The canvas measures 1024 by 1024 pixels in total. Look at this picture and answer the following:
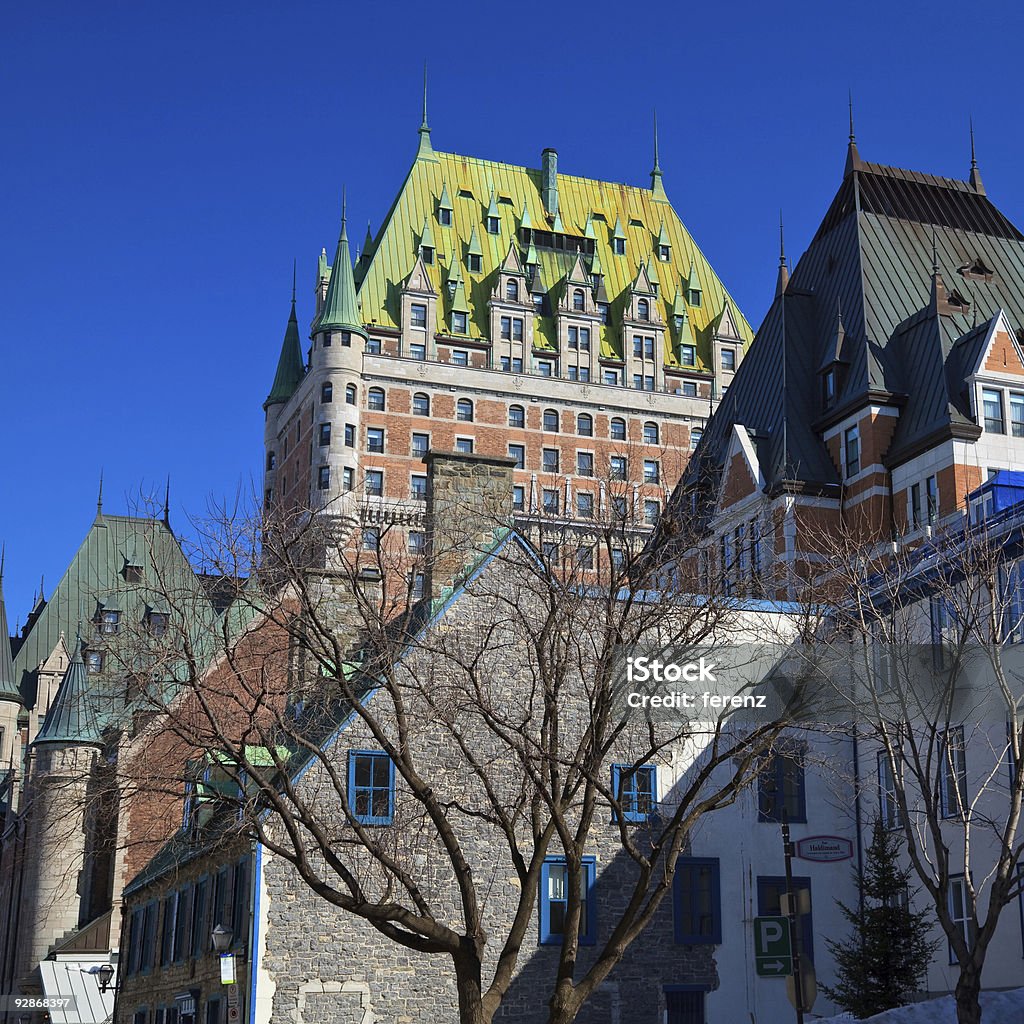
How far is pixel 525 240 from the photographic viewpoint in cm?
11369

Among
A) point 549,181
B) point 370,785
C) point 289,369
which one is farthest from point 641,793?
point 549,181

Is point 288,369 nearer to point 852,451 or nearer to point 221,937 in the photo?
point 852,451

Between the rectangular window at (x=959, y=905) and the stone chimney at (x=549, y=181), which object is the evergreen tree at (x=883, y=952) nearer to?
the rectangular window at (x=959, y=905)

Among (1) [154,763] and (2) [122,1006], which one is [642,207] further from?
(1) [154,763]

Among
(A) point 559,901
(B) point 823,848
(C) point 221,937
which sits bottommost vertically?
(C) point 221,937

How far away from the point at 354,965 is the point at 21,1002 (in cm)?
2092

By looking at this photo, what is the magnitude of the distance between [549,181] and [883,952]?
316ft

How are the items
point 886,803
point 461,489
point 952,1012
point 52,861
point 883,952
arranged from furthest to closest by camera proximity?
point 52,861 → point 886,803 → point 461,489 → point 883,952 → point 952,1012

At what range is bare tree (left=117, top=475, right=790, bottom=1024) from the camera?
19656 mm

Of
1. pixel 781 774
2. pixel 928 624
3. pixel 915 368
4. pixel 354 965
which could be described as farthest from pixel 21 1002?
pixel 915 368

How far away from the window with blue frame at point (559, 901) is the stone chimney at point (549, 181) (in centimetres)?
9110

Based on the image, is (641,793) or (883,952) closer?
(883,952)

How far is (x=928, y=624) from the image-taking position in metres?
31.3

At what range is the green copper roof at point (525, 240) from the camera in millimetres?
108062
